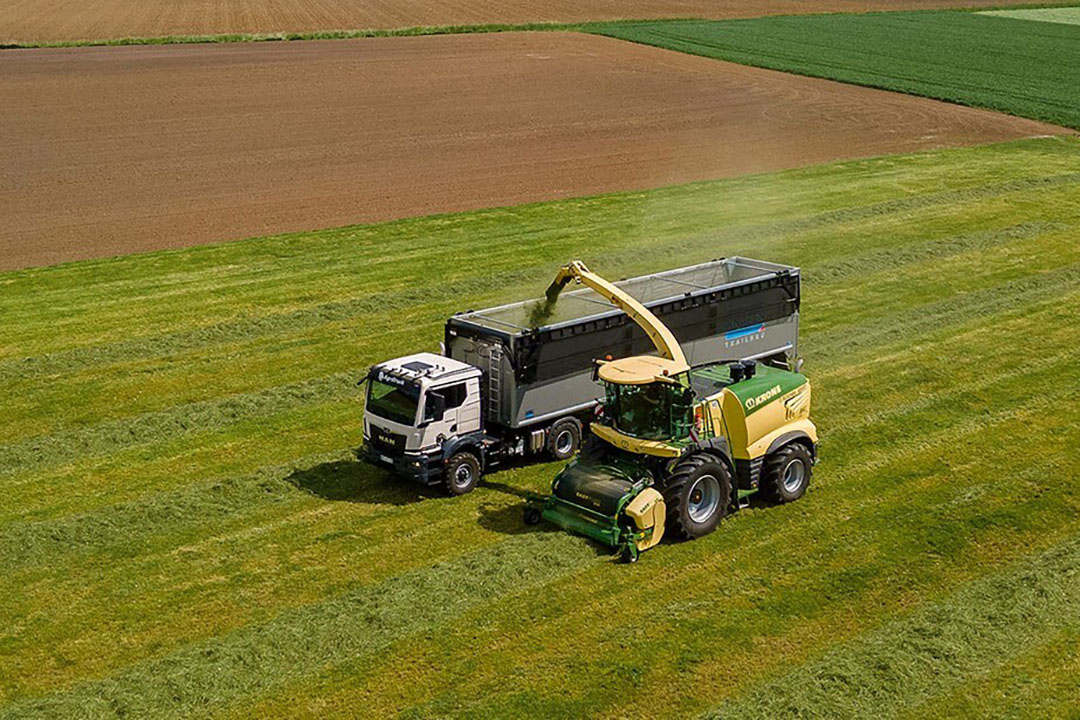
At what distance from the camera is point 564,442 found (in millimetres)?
23359

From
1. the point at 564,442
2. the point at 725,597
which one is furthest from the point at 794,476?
the point at 564,442

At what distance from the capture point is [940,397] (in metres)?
26.3

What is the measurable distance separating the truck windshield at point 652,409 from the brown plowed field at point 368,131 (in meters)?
23.3

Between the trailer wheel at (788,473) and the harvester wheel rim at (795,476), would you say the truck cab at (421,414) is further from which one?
the harvester wheel rim at (795,476)

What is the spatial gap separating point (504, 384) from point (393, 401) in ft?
6.43

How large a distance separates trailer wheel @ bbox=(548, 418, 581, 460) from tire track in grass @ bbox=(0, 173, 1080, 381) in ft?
34.2

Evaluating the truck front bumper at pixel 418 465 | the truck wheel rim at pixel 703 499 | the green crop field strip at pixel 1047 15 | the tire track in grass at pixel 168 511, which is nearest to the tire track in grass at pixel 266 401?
the tire track in grass at pixel 168 511

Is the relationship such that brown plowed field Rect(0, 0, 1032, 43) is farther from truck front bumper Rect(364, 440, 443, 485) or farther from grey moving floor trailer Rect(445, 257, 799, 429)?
truck front bumper Rect(364, 440, 443, 485)

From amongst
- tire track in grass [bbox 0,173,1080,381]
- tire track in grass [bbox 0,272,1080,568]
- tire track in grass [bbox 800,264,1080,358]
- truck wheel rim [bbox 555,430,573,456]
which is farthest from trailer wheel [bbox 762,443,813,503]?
tire track in grass [bbox 0,173,1080,381]

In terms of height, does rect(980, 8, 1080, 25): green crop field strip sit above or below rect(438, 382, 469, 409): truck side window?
above

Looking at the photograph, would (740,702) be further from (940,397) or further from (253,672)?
(940,397)

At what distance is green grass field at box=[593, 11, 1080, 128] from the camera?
215ft

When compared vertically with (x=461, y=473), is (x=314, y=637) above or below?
below

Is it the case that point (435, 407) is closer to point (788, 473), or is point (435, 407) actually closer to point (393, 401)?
point (393, 401)
